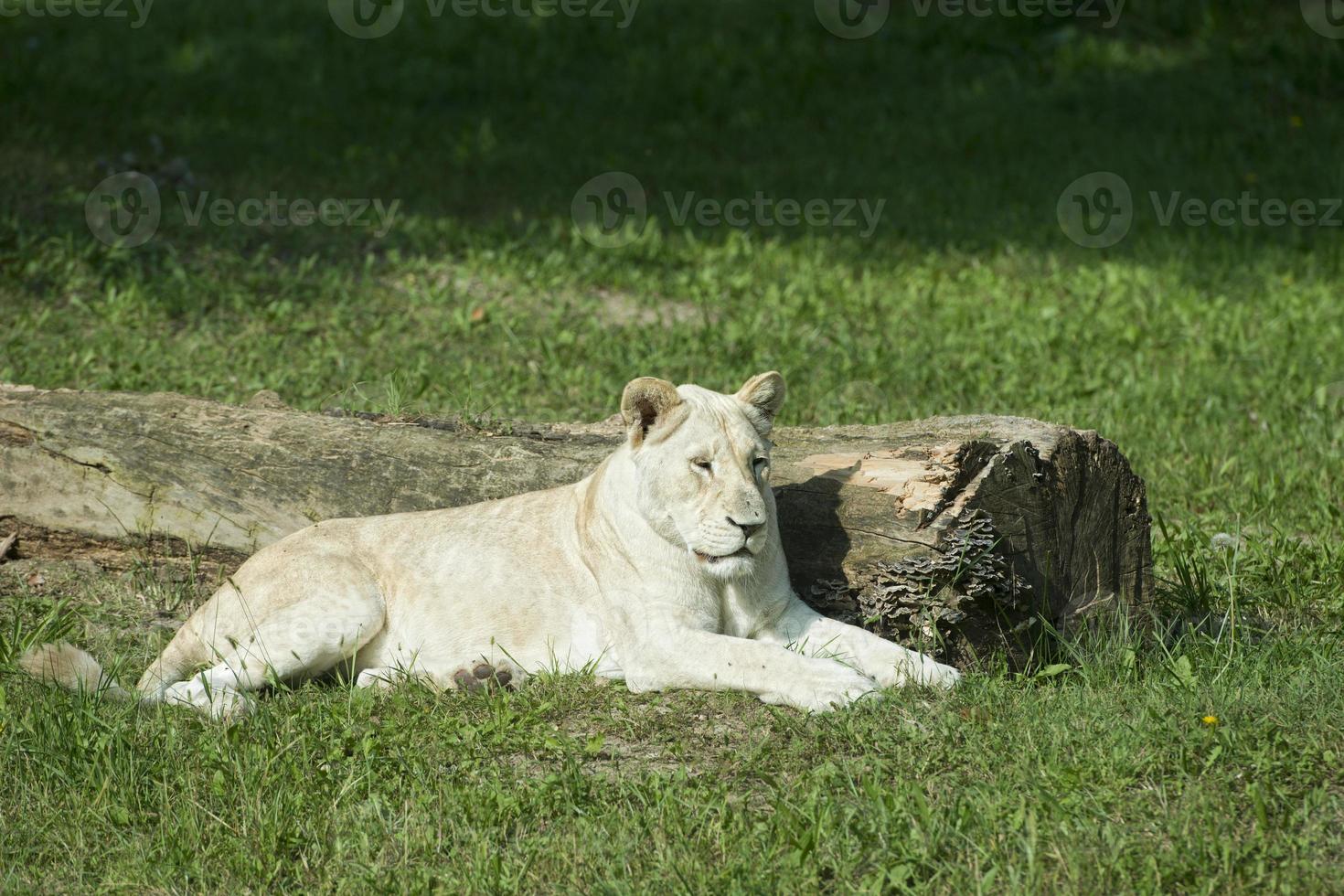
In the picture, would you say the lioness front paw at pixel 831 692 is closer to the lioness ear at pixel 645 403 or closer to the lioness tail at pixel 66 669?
the lioness ear at pixel 645 403

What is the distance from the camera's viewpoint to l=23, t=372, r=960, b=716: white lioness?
5.09m

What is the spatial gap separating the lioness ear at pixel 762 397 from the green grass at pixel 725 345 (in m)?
1.11

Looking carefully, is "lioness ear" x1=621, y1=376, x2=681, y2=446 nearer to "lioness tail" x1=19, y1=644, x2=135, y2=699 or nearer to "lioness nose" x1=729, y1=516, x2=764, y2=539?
"lioness nose" x1=729, y1=516, x2=764, y2=539

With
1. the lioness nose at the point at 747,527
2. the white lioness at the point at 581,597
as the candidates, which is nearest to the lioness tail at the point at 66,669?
the white lioness at the point at 581,597

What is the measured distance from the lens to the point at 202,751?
184 inches

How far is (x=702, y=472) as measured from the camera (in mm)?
5121

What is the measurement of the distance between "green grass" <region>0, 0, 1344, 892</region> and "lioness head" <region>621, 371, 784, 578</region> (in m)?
0.59

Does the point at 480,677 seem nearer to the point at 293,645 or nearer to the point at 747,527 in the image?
the point at 293,645

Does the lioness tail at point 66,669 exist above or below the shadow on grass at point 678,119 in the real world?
below

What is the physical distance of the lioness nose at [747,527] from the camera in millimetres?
4996

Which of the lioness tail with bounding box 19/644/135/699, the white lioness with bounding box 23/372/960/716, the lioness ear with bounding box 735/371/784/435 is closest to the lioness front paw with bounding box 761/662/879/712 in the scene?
the white lioness with bounding box 23/372/960/716

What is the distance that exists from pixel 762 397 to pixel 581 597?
3.61ft

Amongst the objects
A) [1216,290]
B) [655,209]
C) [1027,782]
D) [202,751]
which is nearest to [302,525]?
[202,751]

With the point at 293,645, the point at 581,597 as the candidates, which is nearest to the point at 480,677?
the point at 581,597
